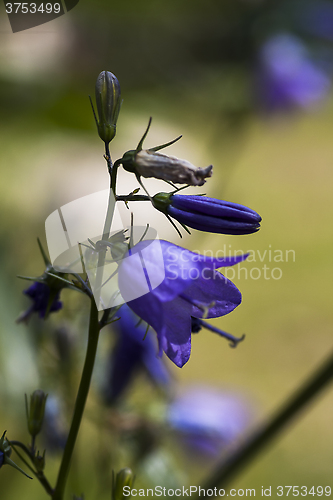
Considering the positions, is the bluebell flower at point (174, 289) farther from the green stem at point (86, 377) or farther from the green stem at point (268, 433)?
the green stem at point (268, 433)

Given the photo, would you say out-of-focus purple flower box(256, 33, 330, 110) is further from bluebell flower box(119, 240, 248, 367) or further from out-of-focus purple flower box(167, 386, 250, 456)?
bluebell flower box(119, 240, 248, 367)

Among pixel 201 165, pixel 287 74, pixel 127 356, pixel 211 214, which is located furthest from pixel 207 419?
pixel 287 74

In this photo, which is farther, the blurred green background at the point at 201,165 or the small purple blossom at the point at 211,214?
the blurred green background at the point at 201,165

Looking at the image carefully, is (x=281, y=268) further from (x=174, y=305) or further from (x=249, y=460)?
(x=174, y=305)

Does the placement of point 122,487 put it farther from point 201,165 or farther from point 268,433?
point 201,165

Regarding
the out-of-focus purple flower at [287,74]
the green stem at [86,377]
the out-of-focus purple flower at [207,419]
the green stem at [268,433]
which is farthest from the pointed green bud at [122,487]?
the out-of-focus purple flower at [287,74]

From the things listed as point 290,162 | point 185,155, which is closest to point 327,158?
point 290,162
